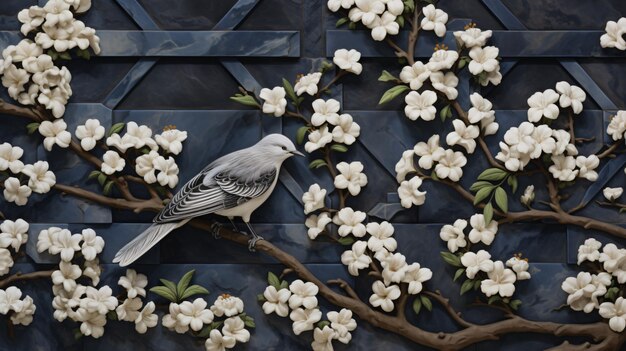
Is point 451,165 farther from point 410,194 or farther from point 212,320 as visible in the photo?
point 212,320

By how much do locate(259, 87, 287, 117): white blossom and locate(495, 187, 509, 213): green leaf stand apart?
22.8 inches

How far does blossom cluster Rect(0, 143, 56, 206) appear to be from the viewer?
6.46 feet

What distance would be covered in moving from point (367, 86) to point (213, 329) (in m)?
0.73

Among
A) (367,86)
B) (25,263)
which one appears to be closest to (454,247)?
(367,86)

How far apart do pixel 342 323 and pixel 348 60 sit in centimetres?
67

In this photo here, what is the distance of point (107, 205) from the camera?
1998mm

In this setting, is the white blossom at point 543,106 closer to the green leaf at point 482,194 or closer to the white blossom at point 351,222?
the green leaf at point 482,194

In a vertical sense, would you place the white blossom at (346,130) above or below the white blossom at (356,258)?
above

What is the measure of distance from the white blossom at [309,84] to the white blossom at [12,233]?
2.54 feet

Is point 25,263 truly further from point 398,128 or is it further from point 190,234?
point 398,128

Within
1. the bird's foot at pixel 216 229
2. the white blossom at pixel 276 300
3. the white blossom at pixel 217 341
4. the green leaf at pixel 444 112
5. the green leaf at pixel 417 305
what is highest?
the green leaf at pixel 444 112

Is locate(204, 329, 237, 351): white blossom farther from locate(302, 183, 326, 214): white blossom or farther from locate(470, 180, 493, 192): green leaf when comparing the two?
locate(470, 180, 493, 192): green leaf

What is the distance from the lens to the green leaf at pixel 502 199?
6.50 ft

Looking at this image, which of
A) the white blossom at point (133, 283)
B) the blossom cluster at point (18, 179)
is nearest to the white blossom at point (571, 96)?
the white blossom at point (133, 283)
